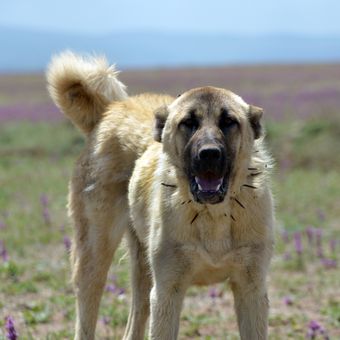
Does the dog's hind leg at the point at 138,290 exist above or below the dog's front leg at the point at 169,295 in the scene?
below

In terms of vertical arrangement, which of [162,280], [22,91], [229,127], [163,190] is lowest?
[22,91]

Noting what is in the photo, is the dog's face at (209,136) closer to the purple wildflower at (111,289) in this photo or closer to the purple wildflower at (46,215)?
the purple wildflower at (111,289)

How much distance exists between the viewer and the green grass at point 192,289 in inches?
243

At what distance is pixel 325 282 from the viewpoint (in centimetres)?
754

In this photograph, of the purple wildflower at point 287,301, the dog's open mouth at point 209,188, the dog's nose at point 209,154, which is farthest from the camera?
the purple wildflower at point 287,301

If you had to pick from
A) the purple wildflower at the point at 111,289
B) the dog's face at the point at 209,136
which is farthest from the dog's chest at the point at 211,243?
the purple wildflower at the point at 111,289

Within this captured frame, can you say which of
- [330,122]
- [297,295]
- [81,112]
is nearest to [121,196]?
[81,112]

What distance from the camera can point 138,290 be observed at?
218 inches

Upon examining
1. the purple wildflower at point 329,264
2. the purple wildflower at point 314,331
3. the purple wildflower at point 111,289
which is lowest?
the purple wildflower at point 329,264

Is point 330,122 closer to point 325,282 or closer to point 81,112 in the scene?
point 325,282

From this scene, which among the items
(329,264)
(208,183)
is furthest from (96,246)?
(329,264)

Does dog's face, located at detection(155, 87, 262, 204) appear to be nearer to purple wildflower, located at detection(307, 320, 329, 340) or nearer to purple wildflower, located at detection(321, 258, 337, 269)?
purple wildflower, located at detection(307, 320, 329, 340)

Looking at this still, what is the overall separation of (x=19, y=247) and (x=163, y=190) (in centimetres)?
505

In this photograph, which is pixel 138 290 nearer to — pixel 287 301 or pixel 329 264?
pixel 287 301
